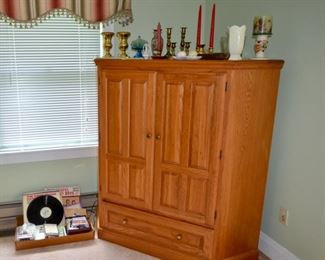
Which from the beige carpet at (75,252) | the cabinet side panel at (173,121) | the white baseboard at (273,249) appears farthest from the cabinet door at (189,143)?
the white baseboard at (273,249)

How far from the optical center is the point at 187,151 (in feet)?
6.73

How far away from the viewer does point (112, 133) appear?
2264mm

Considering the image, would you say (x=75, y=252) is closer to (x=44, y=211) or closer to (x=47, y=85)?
(x=44, y=211)

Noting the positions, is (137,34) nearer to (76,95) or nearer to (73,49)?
(73,49)

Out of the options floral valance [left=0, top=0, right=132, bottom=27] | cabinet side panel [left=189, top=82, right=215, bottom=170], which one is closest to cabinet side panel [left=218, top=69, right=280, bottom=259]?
cabinet side panel [left=189, top=82, right=215, bottom=170]

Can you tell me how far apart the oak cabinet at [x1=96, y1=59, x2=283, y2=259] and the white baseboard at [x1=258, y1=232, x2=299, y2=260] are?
15cm

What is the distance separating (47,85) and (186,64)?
3.96 ft

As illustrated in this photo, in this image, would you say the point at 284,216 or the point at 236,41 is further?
the point at 284,216

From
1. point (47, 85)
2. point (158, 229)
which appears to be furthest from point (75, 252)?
point (47, 85)

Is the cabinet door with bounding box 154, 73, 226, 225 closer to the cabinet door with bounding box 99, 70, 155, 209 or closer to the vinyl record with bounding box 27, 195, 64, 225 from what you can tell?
the cabinet door with bounding box 99, 70, 155, 209

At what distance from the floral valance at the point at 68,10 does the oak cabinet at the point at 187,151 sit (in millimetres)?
524

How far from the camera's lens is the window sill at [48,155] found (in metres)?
2.57

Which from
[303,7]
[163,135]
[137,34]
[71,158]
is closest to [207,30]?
[137,34]

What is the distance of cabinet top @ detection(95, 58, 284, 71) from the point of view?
1.83m
